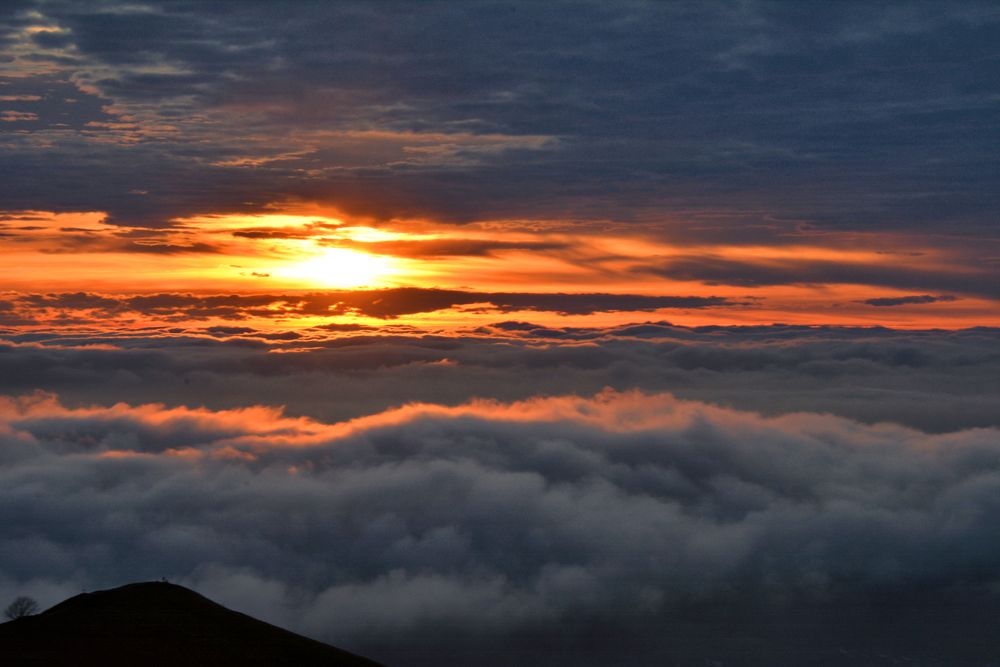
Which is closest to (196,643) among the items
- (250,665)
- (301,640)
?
(250,665)

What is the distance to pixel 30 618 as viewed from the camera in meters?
103

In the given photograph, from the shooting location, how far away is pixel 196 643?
10144 cm

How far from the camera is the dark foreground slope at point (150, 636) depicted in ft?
306

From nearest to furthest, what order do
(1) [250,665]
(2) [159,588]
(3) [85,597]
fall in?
(1) [250,665], (3) [85,597], (2) [159,588]

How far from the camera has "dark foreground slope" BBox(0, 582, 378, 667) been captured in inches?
3676

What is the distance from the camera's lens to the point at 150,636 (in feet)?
330

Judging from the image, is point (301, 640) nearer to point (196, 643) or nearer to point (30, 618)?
point (196, 643)

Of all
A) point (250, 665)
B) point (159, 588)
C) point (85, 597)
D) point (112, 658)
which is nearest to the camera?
point (112, 658)

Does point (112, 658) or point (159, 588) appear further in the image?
point (159, 588)

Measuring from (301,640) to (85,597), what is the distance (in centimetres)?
2438

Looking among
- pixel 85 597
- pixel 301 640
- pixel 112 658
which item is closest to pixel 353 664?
pixel 301 640

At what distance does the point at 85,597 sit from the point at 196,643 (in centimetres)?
1783

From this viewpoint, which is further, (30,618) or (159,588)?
(159,588)

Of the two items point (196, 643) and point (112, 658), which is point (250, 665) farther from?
point (112, 658)
